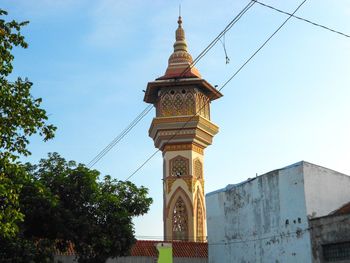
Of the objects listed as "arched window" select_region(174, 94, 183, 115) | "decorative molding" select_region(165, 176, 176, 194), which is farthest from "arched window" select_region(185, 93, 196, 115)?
"decorative molding" select_region(165, 176, 176, 194)

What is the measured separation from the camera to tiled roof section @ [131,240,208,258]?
28297 mm

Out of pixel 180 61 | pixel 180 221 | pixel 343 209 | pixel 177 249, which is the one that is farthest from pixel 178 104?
pixel 343 209

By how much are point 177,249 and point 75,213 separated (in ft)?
28.8

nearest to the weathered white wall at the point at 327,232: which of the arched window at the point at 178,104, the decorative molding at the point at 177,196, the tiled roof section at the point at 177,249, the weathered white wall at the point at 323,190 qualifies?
the weathered white wall at the point at 323,190

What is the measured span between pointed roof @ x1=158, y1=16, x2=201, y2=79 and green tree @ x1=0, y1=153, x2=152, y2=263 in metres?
15.4

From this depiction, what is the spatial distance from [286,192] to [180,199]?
1325 centimetres

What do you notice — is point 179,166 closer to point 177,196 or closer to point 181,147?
point 181,147

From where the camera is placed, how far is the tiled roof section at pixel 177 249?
2830 cm

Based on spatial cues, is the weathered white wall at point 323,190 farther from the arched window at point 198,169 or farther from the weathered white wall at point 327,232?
the arched window at point 198,169

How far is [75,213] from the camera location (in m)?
22.4

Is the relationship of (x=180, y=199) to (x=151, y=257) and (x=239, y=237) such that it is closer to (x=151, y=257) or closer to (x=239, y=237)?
(x=151, y=257)

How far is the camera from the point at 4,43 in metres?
13.5

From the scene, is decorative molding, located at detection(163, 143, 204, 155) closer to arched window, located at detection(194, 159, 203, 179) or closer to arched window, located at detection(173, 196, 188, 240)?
arched window, located at detection(194, 159, 203, 179)

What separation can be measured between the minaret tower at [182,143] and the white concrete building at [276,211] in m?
8.03
